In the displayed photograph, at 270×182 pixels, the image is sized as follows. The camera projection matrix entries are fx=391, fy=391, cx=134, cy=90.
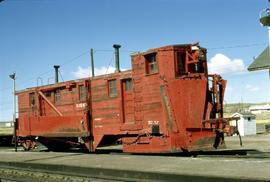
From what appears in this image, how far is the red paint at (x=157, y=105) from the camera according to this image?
1364cm

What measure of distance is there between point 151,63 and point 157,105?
5.30 ft

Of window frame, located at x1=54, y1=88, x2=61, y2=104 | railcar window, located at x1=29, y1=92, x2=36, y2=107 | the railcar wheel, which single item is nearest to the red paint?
window frame, located at x1=54, y1=88, x2=61, y2=104

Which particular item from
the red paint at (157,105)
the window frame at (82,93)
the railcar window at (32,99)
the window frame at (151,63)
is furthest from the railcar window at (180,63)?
the railcar window at (32,99)

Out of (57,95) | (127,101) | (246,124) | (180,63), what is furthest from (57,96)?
(246,124)

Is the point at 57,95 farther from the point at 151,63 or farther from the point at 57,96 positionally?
the point at 151,63

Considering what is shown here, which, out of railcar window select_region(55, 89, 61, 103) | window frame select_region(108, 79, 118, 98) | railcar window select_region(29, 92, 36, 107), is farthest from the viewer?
railcar window select_region(29, 92, 36, 107)

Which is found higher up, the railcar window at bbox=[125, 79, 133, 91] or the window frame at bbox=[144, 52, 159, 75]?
the window frame at bbox=[144, 52, 159, 75]

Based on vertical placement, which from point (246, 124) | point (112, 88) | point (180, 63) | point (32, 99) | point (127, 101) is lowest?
point (246, 124)

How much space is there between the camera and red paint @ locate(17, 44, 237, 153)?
13641 millimetres

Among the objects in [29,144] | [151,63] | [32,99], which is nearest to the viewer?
[151,63]

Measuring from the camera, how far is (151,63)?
14492 millimetres

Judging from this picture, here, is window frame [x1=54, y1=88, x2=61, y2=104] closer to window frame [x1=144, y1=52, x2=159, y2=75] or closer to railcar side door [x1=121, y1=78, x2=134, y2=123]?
railcar side door [x1=121, y1=78, x2=134, y2=123]

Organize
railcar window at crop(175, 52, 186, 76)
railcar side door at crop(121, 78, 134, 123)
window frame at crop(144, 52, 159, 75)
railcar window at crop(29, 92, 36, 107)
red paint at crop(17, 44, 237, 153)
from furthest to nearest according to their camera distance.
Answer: railcar window at crop(29, 92, 36, 107), railcar side door at crop(121, 78, 134, 123), window frame at crop(144, 52, 159, 75), railcar window at crop(175, 52, 186, 76), red paint at crop(17, 44, 237, 153)

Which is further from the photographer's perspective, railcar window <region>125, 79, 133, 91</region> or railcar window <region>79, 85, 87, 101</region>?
railcar window <region>79, 85, 87, 101</region>
